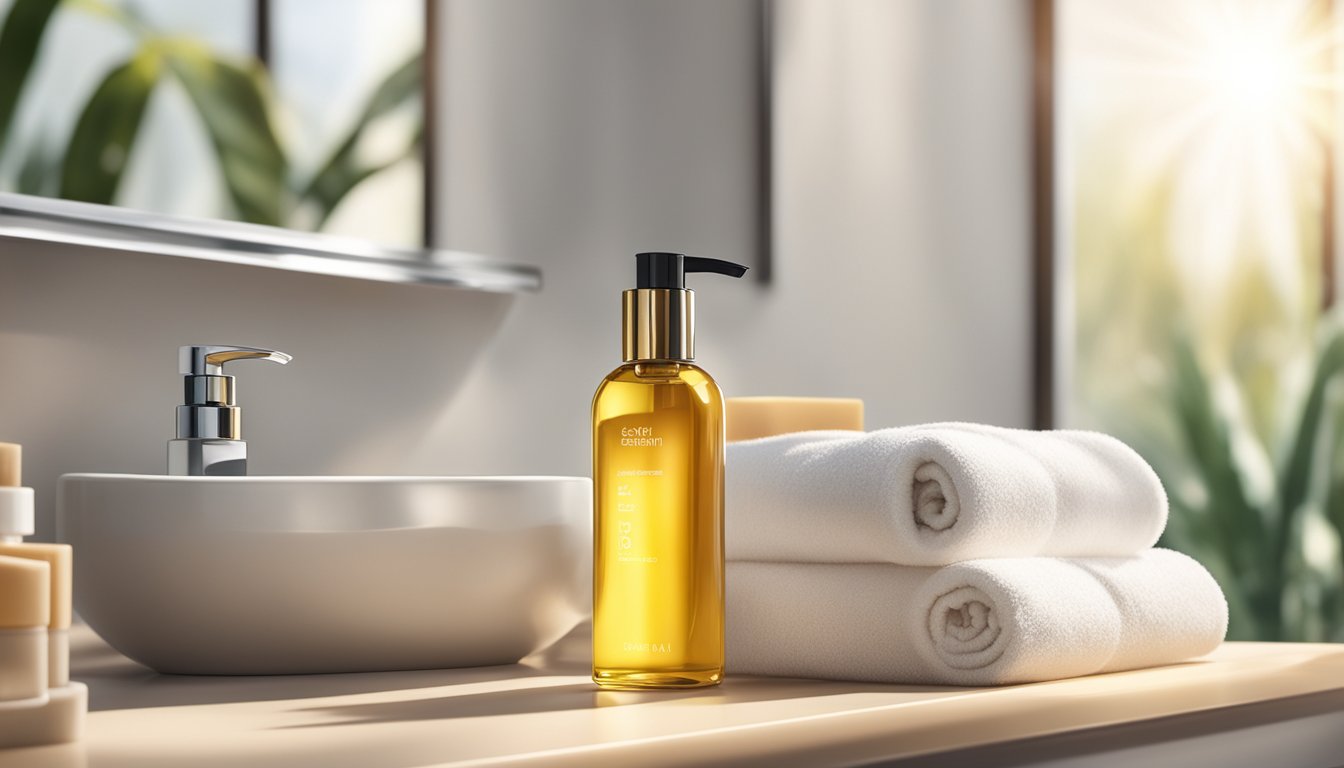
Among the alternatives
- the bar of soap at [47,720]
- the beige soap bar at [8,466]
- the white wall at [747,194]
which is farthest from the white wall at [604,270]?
the bar of soap at [47,720]

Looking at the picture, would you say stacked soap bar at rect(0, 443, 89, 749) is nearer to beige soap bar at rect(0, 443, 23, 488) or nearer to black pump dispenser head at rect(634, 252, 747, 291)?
beige soap bar at rect(0, 443, 23, 488)

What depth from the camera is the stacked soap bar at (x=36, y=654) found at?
0.50 metres

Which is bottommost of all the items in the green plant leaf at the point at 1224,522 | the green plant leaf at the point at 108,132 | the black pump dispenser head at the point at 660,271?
the green plant leaf at the point at 1224,522

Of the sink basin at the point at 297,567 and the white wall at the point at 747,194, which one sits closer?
the sink basin at the point at 297,567

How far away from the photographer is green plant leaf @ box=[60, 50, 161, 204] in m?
0.92

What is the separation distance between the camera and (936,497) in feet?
2.50

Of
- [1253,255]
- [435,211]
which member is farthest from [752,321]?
[1253,255]

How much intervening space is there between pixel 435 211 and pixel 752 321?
1.23 ft

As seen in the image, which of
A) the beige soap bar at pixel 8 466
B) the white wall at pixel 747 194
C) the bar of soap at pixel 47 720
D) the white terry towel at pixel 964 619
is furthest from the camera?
the white wall at pixel 747 194

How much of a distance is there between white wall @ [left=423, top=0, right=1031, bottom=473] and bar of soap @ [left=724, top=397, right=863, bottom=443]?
187mm

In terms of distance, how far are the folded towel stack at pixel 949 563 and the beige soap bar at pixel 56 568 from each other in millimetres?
386

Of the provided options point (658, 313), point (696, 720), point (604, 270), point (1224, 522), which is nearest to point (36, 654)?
point (696, 720)

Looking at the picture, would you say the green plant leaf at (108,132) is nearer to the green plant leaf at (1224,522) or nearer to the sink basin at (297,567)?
the sink basin at (297,567)

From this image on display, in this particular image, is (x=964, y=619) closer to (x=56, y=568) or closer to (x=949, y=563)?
(x=949, y=563)
